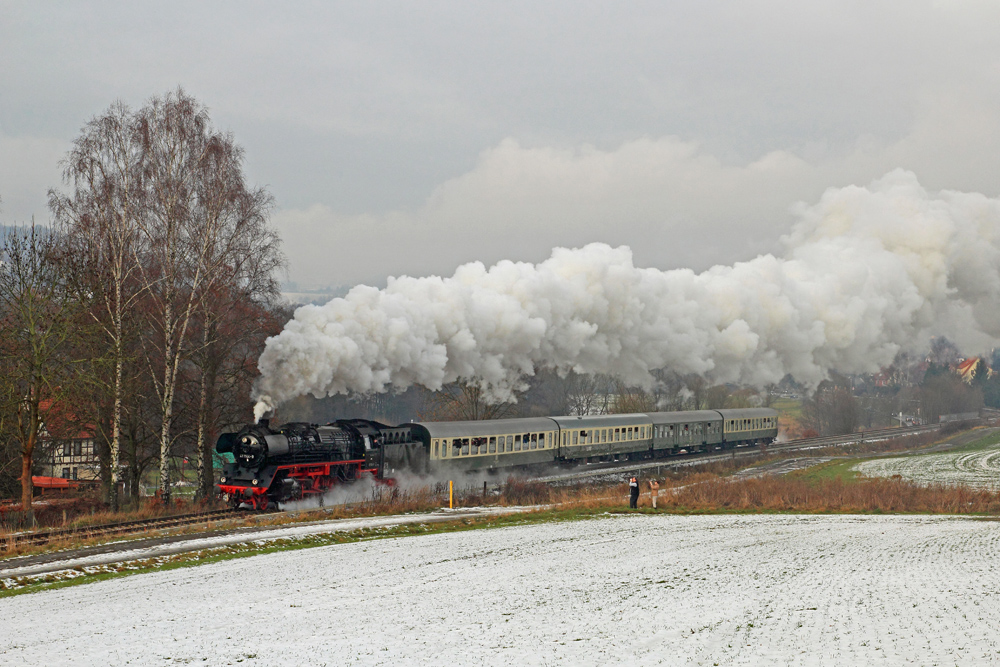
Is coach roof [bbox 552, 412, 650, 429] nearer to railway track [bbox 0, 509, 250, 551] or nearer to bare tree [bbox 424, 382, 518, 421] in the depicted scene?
bare tree [bbox 424, 382, 518, 421]

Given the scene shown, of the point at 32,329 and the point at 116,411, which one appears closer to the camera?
the point at 32,329

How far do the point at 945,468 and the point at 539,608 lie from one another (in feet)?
125

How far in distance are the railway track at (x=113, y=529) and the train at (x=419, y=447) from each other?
1414 millimetres

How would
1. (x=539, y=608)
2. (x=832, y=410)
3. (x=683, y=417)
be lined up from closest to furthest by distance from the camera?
(x=539, y=608) → (x=683, y=417) → (x=832, y=410)

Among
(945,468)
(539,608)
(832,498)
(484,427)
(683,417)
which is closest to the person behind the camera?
(539,608)

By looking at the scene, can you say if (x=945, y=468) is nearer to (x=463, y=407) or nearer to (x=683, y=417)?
(x=683, y=417)

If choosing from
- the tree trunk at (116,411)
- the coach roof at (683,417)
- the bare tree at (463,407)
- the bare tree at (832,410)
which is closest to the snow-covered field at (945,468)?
the coach roof at (683,417)

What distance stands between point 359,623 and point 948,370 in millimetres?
108456

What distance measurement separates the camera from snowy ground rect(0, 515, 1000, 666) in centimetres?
987

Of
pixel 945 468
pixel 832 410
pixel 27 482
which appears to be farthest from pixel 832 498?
pixel 832 410

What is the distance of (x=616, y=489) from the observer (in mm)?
32438

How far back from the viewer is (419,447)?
29719 mm

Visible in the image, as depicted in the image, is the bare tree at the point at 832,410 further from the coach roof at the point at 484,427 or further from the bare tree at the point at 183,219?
the bare tree at the point at 183,219

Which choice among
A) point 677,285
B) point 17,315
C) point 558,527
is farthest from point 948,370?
point 17,315
